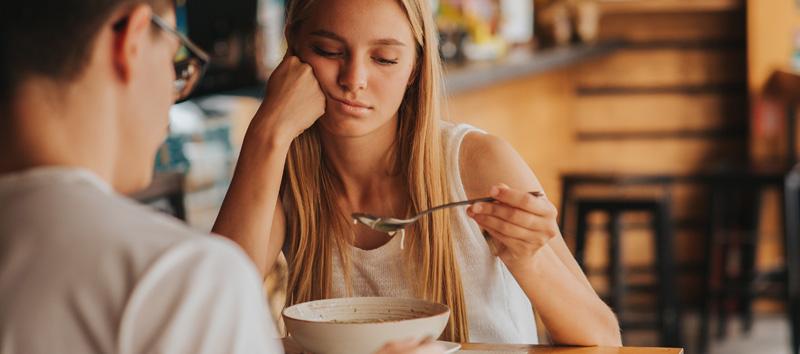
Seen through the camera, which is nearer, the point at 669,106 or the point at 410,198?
the point at 410,198

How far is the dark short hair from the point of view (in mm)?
845

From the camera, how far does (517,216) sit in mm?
1583

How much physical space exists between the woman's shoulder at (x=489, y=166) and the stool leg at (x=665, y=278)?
3.33 m

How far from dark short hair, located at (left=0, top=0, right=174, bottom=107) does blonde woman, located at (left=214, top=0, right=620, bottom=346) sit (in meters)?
0.93

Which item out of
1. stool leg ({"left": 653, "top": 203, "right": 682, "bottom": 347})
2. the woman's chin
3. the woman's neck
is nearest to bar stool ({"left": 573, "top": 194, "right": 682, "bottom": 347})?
stool leg ({"left": 653, "top": 203, "right": 682, "bottom": 347})

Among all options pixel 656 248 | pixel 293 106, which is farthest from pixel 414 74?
pixel 656 248

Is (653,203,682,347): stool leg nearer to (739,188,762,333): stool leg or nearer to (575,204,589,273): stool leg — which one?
(575,204,589,273): stool leg

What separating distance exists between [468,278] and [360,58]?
1.37 ft

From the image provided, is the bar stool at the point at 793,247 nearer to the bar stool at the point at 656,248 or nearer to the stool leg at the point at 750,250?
the bar stool at the point at 656,248

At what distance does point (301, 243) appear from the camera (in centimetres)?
193

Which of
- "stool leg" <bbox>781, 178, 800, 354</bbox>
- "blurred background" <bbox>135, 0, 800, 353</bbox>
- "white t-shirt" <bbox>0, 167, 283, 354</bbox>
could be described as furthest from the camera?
"blurred background" <bbox>135, 0, 800, 353</bbox>

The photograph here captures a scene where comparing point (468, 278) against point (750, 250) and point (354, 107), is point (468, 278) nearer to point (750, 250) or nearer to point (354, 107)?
point (354, 107)

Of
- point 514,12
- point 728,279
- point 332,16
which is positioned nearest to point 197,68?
point 332,16

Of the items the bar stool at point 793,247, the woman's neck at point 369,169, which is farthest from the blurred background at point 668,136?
the woman's neck at point 369,169
